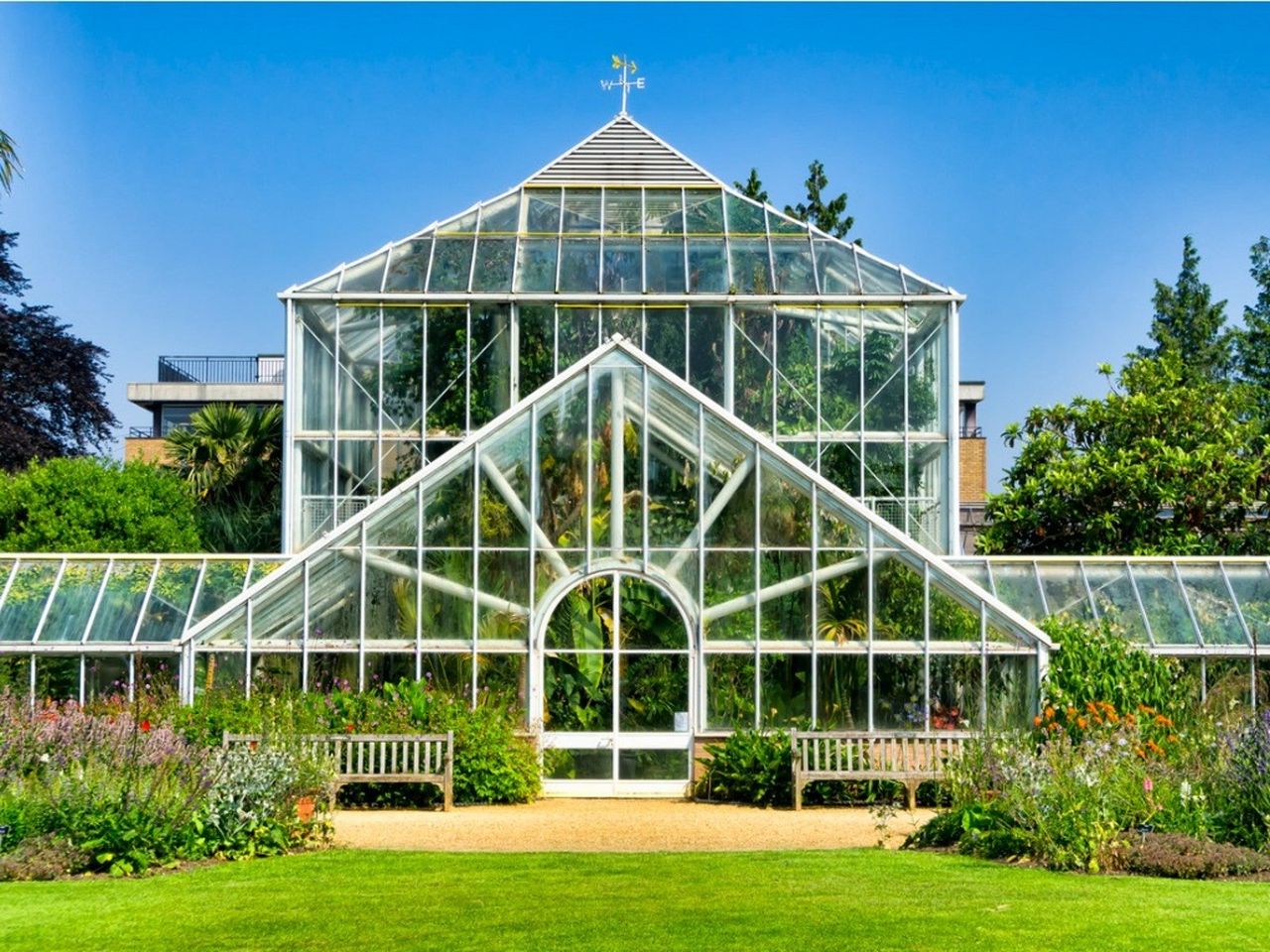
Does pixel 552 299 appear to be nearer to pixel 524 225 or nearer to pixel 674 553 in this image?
pixel 524 225

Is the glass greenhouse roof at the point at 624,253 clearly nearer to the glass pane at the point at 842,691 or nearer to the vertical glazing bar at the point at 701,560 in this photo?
the vertical glazing bar at the point at 701,560

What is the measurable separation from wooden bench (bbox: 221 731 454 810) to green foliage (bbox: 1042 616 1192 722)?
687cm

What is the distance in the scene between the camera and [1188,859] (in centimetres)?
1238

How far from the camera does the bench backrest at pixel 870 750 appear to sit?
18.6 m

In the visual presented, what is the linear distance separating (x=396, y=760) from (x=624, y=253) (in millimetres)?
11564

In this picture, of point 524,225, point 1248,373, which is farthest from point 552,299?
point 1248,373

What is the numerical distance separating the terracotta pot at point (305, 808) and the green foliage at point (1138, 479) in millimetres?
16099

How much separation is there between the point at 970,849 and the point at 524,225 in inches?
666

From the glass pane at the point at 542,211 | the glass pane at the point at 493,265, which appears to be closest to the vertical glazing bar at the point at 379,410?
the glass pane at the point at 493,265

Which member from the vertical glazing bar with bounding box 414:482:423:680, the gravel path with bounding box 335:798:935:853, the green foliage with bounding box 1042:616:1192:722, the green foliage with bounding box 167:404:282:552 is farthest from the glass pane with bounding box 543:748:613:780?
the green foliage with bounding box 167:404:282:552

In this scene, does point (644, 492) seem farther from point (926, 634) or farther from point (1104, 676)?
point (1104, 676)

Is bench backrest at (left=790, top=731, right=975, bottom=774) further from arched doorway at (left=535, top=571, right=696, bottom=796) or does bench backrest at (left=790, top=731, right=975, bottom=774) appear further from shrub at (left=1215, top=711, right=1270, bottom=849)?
shrub at (left=1215, top=711, right=1270, bottom=849)

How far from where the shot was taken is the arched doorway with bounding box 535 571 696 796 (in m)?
20.3

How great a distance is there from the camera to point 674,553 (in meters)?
20.5
